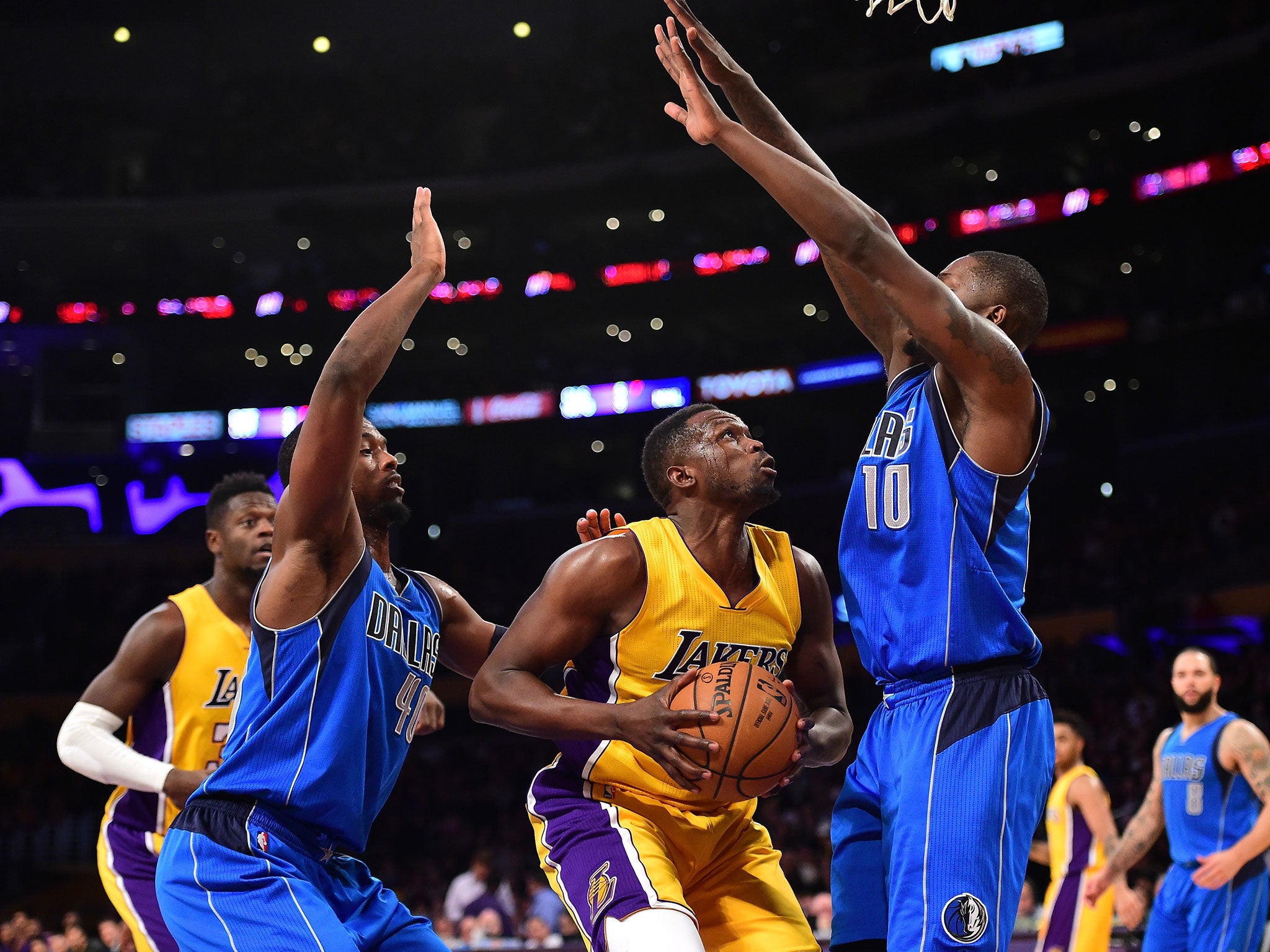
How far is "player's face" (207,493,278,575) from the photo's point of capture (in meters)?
5.05

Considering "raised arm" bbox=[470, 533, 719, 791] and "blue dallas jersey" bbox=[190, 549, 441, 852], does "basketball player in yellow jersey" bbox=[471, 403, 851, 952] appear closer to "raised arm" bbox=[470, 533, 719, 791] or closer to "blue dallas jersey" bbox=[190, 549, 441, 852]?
"raised arm" bbox=[470, 533, 719, 791]

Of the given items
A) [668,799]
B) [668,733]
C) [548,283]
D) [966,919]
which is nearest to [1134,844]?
[668,799]

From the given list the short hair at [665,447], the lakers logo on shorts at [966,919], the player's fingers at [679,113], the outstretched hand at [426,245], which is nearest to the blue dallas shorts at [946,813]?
the lakers logo on shorts at [966,919]

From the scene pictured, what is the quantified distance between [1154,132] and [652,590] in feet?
80.6

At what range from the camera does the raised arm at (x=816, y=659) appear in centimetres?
394

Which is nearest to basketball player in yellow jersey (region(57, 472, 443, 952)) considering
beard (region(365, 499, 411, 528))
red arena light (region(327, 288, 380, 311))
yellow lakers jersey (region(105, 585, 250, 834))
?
yellow lakers jersey (region(105, 585, 250, 834))

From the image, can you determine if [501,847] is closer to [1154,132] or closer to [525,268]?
[525,268]

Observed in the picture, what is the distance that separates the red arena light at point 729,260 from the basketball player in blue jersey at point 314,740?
78.8 ft

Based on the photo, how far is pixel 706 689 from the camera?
3.43 m

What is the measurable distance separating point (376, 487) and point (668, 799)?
1322 mm

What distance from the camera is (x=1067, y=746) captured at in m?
8.20

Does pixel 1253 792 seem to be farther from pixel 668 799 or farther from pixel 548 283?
pixel 548 283

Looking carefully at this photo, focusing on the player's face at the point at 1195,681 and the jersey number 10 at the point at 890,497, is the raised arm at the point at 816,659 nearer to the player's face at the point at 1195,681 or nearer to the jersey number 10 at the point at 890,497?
the jersey number 10 at the point at 890,497

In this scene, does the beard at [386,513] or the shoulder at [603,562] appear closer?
the shoulder at [603,562]
